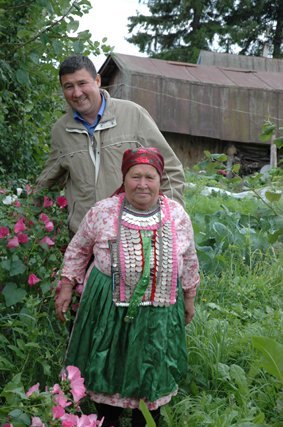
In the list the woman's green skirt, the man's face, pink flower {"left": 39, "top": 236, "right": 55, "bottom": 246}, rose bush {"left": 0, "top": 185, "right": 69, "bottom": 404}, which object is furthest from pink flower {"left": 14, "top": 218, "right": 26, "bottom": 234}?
the man's face

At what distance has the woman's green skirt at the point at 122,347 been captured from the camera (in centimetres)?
237

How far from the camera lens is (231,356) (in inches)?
126

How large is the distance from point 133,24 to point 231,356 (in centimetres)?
2401

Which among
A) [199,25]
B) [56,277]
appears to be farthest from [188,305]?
[199,25]

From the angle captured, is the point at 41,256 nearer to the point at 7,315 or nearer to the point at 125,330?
the point at 7,315

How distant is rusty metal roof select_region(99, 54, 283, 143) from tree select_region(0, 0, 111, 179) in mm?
10623

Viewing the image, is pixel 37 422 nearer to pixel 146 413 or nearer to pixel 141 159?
pixel 146 413

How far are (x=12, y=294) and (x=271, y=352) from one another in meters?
1.03

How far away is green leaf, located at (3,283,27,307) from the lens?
2357 mm

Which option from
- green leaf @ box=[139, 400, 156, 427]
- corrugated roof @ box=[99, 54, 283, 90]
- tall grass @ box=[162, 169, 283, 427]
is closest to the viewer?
green leaf @ box=[139, 400, 156, 427]

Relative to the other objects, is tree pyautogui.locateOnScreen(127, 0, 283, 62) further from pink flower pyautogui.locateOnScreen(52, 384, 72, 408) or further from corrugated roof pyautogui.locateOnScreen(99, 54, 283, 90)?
pink flower pyautogui.locateOnScreen(52, 384, 72, 408)

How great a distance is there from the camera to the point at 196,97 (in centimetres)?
1588

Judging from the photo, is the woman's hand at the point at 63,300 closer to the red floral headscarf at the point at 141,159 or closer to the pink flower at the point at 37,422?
the red floral headscarf at the point at 141,159

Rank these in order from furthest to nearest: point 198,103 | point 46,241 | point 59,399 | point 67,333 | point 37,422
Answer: point 198,103
point 67,333
point 46,241
point 59,399
point 37,422
